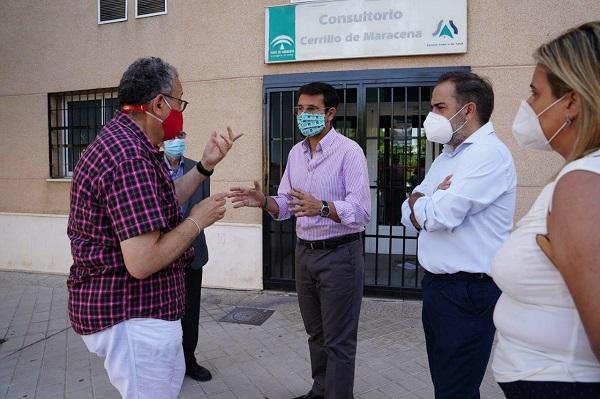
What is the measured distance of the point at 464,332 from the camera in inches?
82.7

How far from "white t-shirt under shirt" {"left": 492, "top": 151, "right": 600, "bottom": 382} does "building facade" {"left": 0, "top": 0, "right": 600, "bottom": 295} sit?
163 inches

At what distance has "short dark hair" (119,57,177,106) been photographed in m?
1.95

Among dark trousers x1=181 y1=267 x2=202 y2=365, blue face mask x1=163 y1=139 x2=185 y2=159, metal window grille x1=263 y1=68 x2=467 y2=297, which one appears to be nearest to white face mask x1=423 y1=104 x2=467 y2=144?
blue face mask x1=163 y1=139 x2=185 y2=159

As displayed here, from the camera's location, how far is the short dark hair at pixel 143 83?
195 cm

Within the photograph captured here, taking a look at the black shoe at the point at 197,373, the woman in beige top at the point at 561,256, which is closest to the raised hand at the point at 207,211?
the woman in beige top at the point at 561,256

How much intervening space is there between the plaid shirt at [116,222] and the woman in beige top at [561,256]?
1246mm

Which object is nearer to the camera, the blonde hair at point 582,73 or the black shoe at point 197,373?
the blonde hair at point 582,73

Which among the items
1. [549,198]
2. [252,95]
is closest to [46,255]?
[252,95]

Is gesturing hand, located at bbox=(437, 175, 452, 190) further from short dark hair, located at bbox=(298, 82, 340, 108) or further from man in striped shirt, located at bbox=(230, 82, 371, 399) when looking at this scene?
short dark hair, located at bbox=(298, 82, 340, 108)

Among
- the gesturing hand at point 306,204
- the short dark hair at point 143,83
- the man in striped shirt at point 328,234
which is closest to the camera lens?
the short dark hair at point 143,83

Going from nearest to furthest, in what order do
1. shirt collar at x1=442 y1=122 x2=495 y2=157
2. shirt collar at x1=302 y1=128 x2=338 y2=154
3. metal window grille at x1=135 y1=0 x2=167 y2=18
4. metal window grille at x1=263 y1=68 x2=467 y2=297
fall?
shirt collar at x1=442 y1=122 x2=495 y2=157 → shirt collar at x1=302 y1=128 x2=338 y2=154 → metal window grille at x1=263 y1=68 x2=467 y2=297 → metal window grille at x1=135 y1=0 x2=167 y2=18

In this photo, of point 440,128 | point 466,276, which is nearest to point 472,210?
point 466,276

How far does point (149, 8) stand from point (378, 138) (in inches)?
144

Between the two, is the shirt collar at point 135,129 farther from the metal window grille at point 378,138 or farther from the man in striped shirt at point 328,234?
the metal window grille at point 378,138
